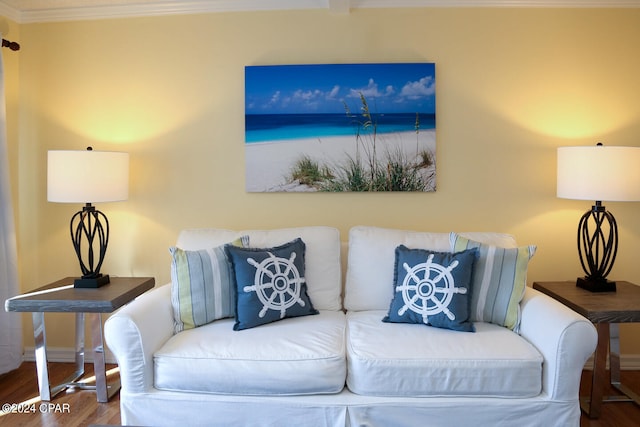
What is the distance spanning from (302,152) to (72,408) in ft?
6.37

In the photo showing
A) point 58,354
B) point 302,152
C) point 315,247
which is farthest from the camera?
point 58,354

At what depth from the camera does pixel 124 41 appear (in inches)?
113

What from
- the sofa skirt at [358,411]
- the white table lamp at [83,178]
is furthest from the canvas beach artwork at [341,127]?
the sofa skirt at [358,411]

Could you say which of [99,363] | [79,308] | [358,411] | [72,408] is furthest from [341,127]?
[72,408]

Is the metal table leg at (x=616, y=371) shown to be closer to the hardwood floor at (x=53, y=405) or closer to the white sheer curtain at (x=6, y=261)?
the hardwood floor at (x=53, y=405)

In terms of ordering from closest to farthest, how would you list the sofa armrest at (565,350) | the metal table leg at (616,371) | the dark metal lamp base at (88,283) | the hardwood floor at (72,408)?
1. the sofa armrest at (565,350)
2. the hardwood floor at (72,408)
3. the metal table leg at (616,371)
4. the dark metal lamp base at (88,283)

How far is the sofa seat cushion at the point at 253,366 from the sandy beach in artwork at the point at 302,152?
1.15 metres

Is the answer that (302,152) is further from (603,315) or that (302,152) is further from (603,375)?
(603,375)

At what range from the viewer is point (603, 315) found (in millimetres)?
2104

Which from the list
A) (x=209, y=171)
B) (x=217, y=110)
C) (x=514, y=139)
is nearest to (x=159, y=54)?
(x=217, y=110)

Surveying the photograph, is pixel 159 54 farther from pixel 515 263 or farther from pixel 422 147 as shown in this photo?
pixel 515 263

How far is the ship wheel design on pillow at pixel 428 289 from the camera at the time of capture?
6.93ft

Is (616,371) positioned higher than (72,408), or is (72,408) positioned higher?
(616,371)

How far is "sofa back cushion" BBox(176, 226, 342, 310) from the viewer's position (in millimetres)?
2451
